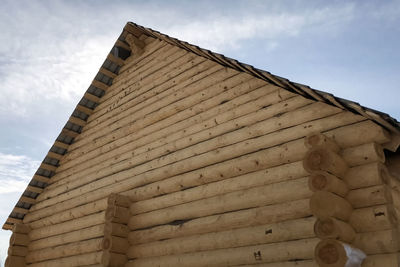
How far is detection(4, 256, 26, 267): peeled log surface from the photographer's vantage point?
9.41 meters

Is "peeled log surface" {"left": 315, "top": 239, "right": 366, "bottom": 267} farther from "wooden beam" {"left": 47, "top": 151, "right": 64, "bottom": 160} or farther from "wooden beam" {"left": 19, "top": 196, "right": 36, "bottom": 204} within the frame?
"wooden beam" {"left": 19, "top": 196, "right": 36, "bottom": 204}

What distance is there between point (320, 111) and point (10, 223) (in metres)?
9.59

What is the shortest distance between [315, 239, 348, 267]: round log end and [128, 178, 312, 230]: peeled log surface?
955 millimetres

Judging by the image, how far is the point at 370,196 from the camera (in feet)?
13.9

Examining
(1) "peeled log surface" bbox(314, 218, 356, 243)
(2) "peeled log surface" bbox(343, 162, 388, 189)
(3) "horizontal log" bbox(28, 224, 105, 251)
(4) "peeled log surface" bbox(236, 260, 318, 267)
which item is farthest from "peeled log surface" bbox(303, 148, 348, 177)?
(3) "horizontal log" bbox(28, 224, 105, 251)

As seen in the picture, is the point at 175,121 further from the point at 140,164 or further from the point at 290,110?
the point at 290,110

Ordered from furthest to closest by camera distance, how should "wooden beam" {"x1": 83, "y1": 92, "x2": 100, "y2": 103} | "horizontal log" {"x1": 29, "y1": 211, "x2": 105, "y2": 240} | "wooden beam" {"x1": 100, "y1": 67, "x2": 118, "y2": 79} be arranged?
1. "wooden beam" {"x1": 83, "y1": 92, "x2": 100, "y2": 103}
2. "wooden beam" {"x1": 100, "y1": 67, "x2": 118, "y2": 79}
3. "horizontal log" {"x1": 29, "y1": 211, "x2": 105, "y2": 240}

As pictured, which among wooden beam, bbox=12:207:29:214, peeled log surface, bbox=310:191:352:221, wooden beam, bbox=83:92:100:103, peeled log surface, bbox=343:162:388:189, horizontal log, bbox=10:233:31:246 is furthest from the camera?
wooden beam, bbox=12:207:29:214

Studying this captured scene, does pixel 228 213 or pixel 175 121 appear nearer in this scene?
pixel 228 213

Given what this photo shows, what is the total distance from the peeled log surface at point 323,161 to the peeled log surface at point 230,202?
60 centimetres

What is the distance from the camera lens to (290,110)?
555 cm

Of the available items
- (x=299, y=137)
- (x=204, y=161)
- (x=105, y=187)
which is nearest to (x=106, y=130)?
(x=105, y=187)

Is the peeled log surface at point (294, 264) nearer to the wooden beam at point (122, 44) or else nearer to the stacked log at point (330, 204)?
the stacked log at point (330, 204)

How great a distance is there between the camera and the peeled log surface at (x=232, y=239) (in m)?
4.66
